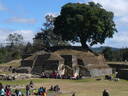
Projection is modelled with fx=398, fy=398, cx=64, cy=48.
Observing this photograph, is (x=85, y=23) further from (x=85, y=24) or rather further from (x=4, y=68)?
(x=4, y=68)

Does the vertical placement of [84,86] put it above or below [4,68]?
below

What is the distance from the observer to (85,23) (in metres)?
84.1

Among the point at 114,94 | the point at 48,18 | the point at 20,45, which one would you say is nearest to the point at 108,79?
the point at 114,94

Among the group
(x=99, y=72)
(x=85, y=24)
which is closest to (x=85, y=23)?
(x=85, y=24)

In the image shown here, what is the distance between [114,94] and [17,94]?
1303cm

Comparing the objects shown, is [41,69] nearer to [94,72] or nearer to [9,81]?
[94,72]

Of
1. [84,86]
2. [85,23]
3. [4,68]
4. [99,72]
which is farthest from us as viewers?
[85,23]

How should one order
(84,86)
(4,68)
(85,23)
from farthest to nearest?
1. (85,23)
2. (4,68)
3. (84,86)

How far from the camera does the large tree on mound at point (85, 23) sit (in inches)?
3317

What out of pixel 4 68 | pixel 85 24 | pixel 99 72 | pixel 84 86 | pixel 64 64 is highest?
pixel 85 24

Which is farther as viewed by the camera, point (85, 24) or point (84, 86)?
point (85, 24)

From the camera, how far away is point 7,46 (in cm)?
12431

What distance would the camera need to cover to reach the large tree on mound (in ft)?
276

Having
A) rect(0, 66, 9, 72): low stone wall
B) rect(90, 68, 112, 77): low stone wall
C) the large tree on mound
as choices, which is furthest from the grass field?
the large tree on mound
